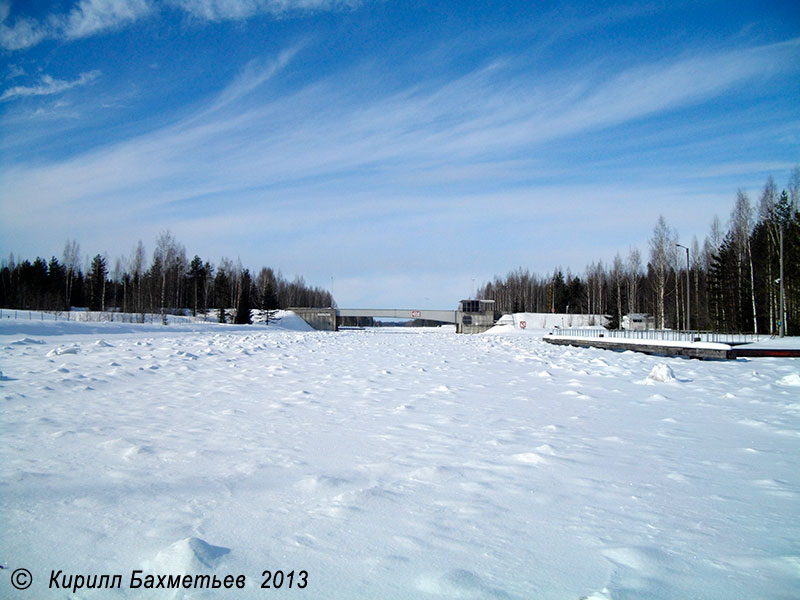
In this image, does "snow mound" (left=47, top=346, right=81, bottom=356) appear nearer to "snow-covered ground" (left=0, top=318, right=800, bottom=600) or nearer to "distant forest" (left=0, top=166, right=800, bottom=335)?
"snow-covered ground" (left=0, top=318, right=800, bottom=600)

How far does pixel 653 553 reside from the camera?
2.54 m

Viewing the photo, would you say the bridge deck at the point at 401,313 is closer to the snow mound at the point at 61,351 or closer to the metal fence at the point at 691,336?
the metal fence at the point at 691,336

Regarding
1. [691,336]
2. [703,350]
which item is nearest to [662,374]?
[703,350]

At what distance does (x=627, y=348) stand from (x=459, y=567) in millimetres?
19701

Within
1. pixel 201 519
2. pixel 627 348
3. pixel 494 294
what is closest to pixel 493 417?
pixel 201 519

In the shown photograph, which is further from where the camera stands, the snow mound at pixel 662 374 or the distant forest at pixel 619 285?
the distant forest at pixel 619 285

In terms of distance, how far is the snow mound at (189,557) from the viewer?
235cm

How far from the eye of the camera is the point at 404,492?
3406 millimetres

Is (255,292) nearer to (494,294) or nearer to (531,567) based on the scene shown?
(494,294)

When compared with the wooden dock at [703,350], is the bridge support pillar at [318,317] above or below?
above

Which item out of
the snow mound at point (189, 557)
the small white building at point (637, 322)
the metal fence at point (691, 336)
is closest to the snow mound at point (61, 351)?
the snow mound at point (189, 557)

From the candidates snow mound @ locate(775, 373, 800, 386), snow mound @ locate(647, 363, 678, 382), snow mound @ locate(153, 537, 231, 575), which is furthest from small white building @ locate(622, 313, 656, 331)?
snow mound @ locate(153, 537, 231, 575)

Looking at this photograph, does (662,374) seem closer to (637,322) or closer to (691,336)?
(691,336)

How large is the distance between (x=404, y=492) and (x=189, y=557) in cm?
148
